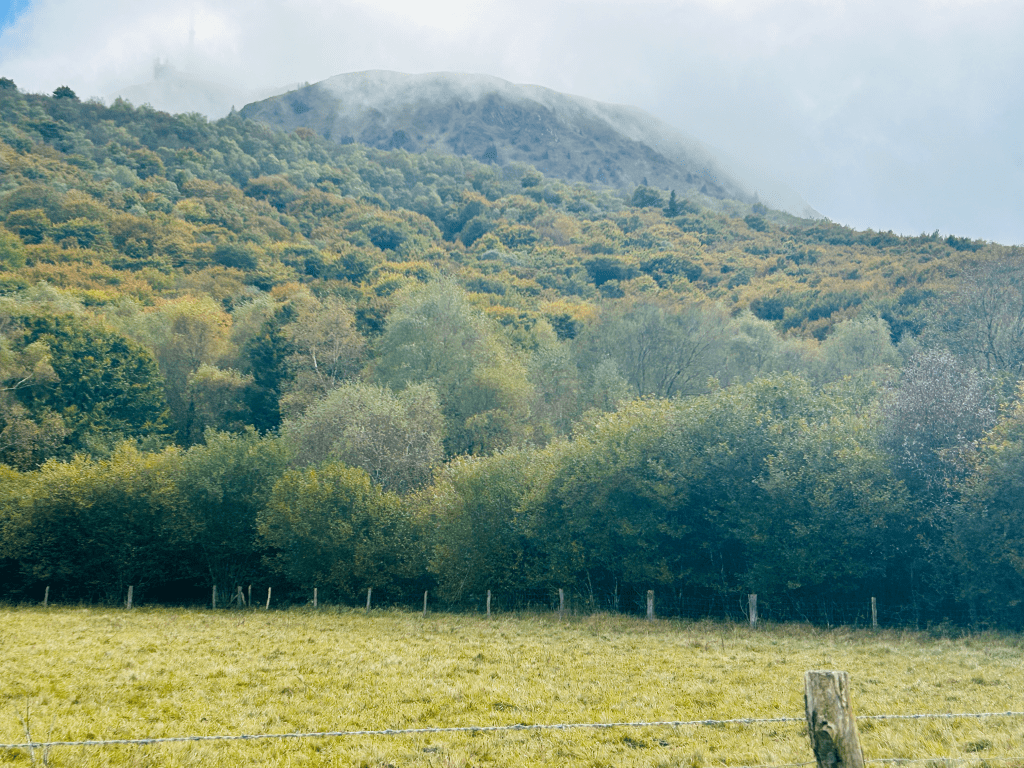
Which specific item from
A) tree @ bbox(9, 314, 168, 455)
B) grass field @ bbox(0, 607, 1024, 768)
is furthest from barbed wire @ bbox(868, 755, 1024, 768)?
tree @ bbox(9, 314, 168, 455)

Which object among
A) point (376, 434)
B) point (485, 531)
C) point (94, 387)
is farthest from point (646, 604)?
point (94, 387)

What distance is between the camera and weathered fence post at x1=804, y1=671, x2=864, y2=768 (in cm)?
587

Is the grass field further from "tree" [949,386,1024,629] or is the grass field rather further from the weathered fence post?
the weathered fence post

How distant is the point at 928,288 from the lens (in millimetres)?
73438

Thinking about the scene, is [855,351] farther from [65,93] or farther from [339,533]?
[65,93]

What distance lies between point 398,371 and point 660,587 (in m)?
29.9

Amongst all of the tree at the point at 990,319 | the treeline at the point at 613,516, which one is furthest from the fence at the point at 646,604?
the tree at the point at 990,319

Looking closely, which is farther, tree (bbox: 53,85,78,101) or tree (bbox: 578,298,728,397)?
tree (bbox: 53,85,78,101)

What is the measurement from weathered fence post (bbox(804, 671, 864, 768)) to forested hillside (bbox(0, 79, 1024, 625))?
2464 cm

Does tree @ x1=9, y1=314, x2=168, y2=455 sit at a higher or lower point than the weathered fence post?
higher

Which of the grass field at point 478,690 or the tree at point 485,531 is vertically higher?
the tree at point 485,531

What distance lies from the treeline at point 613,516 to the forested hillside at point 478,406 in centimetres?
14

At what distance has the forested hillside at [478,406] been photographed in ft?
98.2

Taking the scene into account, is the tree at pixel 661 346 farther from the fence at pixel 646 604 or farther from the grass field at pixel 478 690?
the grass field at pixel 478 690
